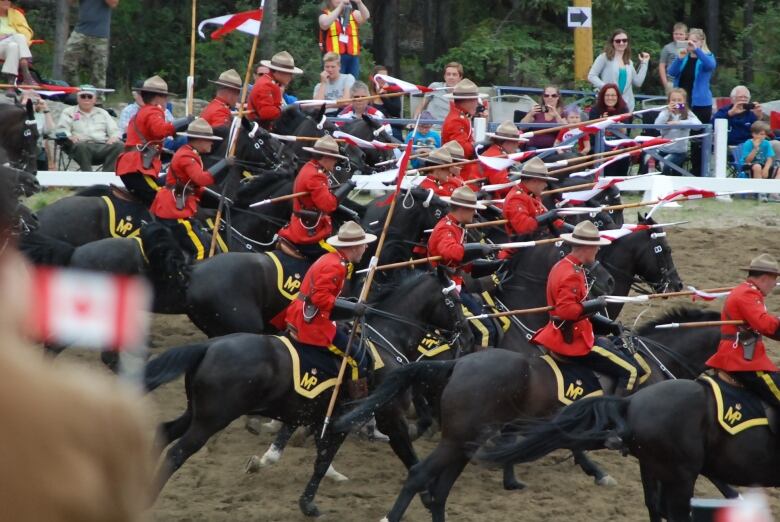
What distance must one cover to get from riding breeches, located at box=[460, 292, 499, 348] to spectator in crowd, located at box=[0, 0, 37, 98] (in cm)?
686

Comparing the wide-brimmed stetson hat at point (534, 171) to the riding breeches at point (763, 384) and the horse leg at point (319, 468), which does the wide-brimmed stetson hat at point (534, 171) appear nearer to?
the horse leg at point (319, 468)

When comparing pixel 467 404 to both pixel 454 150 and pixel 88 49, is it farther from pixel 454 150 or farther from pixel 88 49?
pixel 88 49

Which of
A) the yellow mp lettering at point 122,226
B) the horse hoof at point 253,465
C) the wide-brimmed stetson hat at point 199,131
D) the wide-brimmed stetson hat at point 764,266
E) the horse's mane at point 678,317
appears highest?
the wide-brimmed stetson hat at point 199,131

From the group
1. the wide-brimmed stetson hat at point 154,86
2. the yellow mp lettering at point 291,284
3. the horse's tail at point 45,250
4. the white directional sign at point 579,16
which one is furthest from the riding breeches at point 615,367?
the white directional sign at point 579,16

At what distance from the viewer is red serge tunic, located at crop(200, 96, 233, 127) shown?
43.7 feet

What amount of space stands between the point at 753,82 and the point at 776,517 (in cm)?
1574

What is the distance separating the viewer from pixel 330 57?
16.3 meters

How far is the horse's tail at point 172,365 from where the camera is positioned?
8219 mm

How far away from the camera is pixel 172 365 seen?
8250 millimetres

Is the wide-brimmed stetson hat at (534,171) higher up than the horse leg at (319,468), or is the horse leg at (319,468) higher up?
the wide-brimmed stetson hat at (534,171)

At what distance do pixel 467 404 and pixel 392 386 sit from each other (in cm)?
57

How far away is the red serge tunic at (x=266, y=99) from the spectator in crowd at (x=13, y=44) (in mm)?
3242

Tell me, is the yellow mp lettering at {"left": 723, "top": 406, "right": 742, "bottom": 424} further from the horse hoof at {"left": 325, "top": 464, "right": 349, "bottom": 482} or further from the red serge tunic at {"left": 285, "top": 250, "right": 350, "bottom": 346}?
the horse hoof at {"left": 325, "top": 464, "right": 349, "bottom": 482}

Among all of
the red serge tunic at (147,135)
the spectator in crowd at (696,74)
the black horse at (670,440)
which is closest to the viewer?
the black horse at (670,440)
